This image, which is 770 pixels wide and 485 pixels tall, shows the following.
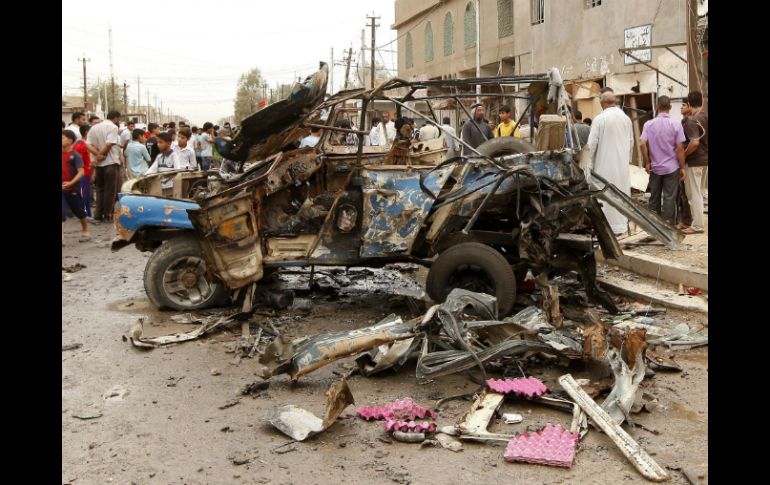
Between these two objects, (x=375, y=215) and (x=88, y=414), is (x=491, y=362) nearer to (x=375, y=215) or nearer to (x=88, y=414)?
(x=375, y=215)

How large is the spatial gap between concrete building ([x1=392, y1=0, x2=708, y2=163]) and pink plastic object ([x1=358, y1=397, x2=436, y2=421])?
36.0 feet

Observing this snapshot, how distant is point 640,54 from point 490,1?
46.4ft

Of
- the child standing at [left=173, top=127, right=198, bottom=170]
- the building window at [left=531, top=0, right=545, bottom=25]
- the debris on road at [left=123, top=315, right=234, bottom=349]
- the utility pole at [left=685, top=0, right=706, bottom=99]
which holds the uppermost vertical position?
the building window at [left=531, top=0, right=545, bottom=25]

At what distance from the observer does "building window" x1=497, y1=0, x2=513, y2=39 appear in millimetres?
30156

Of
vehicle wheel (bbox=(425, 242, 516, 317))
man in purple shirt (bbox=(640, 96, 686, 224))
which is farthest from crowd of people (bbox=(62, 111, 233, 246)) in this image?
man in purple shirt (bbox=(640, 96, 686, 224))

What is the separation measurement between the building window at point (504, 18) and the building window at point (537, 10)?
4548 millimetres

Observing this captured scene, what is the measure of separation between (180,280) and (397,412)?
Answer: 373 cm

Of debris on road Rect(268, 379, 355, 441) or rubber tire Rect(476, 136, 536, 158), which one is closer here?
debris on road Rect(268, 379, 355, 441)

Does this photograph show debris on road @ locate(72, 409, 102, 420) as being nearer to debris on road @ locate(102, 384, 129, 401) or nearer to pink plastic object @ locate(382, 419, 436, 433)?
debris on road @ locate(102, 384, 129, 401)

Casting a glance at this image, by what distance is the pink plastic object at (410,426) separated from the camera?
14.3ft

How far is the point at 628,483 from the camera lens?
3.72 metres

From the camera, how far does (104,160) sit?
14.1 metres
